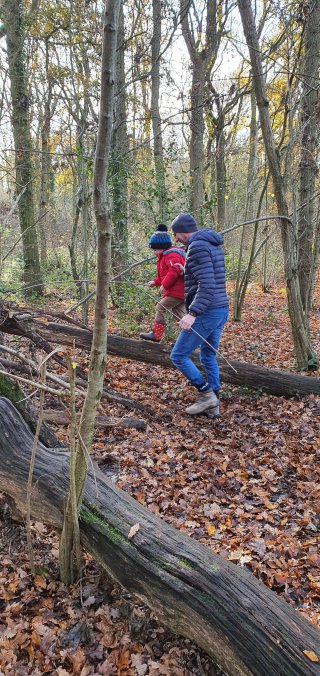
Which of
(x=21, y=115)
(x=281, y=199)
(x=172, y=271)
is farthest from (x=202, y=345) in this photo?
(x=21, y=115)

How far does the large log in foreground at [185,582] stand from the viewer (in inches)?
79.4

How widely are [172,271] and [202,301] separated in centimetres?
126

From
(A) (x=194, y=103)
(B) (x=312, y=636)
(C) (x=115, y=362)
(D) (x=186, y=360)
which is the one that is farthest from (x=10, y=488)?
(A) (x=194, y=103)

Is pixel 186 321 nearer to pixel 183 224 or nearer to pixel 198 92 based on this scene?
pixel 183 224

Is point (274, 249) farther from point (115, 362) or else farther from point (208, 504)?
point (208, 504)

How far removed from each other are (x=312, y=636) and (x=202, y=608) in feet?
1.80

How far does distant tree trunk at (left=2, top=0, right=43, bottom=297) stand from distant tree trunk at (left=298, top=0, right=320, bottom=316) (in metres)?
5.51

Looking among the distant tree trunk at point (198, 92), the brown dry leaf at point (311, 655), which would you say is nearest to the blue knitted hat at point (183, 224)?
the brown dry leaf at point (311, 655)

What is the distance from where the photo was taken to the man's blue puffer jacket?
462 cm

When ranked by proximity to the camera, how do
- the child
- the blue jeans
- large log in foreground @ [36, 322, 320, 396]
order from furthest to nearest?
the child
large log in foreground @ [36, 322, 320, 396]
the blue jeans

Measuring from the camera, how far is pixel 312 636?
6.73ft

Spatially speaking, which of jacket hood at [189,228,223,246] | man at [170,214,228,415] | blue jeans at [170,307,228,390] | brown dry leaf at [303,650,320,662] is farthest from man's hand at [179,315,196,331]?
brown dry leaf at [303,650,320,662]

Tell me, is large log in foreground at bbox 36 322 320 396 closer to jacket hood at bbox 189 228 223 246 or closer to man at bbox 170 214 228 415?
man at bbox 170 214 228 415

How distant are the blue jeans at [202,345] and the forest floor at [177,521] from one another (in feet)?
1.68
